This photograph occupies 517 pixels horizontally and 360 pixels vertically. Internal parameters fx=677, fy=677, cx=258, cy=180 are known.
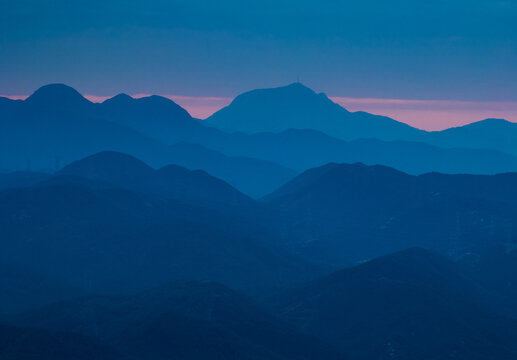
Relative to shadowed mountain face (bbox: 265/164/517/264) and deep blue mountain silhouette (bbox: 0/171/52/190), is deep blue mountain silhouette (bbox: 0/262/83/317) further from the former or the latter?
deep blue mountain silhouette (bbox: 0/171/52/190)

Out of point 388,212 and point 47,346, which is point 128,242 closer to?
point 388,212

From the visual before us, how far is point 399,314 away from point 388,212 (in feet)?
280

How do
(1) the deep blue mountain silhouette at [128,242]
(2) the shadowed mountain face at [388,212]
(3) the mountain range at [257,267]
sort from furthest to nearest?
1. (2) the shadowed mountain face at [388,212]
2. (1) the deep blue mountain silhouette at [128,242]
3. (3) the mountain range at [257,267]

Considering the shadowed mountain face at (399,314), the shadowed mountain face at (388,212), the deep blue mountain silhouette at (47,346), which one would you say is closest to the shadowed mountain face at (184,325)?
the deep blue mountain silhouette at (47,346)

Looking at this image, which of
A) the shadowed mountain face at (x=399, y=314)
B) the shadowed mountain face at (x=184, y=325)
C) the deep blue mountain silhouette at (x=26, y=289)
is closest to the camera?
the shadowed mountain face at (x=184, y=325)

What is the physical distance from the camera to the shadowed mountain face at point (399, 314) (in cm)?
6812

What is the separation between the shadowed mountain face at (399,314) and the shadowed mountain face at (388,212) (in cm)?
4153

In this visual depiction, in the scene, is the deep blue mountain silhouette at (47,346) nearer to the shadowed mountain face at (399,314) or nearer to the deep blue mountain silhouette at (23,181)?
→ the shadowed mountain face at (399,314)

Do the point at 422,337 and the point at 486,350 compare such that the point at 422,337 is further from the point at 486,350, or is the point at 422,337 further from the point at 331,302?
the point at 331,302

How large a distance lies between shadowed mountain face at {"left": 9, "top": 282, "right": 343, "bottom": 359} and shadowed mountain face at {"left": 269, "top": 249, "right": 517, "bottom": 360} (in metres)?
7.13

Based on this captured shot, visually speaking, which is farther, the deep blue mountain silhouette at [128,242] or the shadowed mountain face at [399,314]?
the deep blue mountain silhouette at [128,242]

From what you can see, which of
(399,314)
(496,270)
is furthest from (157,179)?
(399,314)

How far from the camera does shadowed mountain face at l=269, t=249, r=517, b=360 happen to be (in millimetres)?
68125

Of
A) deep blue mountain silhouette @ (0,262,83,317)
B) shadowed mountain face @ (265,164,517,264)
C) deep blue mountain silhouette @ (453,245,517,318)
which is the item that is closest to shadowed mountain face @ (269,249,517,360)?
deep blue mountain silhouette @ (453,245,517,318)
